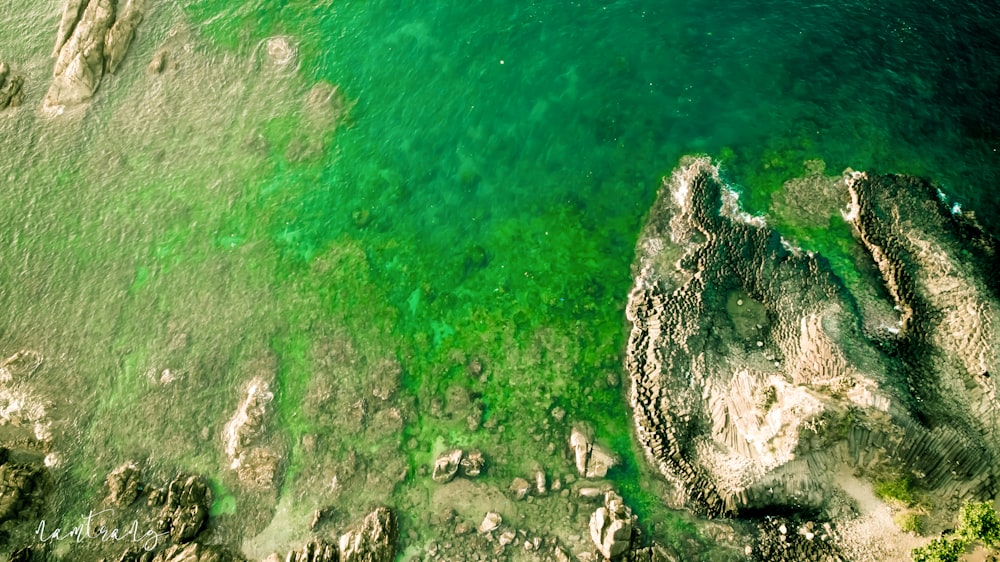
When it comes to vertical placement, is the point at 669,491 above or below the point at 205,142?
below

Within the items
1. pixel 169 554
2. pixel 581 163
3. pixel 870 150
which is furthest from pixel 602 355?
pixel 169 554

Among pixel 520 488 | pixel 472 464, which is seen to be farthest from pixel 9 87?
A: pixel 520 488

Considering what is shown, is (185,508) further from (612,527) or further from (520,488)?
(612,527)

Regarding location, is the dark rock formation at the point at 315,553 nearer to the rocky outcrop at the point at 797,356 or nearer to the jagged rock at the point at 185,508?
the jagged rock at the point at 185,508

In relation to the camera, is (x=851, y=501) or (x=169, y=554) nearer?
(x=851, y=501)

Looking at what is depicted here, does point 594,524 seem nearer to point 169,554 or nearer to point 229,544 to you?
point 229,544

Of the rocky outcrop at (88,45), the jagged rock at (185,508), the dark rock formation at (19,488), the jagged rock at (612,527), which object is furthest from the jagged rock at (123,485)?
the rocky outcrop at (88,45)
